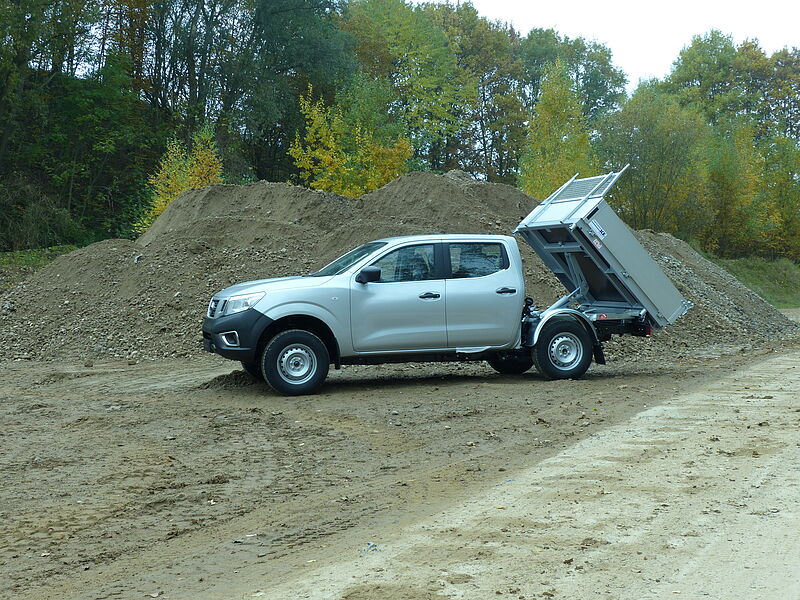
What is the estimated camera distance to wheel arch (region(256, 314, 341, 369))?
12.0 m

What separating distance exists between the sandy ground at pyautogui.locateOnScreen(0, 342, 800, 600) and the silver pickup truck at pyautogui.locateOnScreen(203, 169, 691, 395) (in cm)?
63

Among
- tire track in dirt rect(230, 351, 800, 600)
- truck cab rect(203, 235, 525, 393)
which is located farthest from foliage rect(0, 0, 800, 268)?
tire track in dirt rect(230, 351, 800, 600)

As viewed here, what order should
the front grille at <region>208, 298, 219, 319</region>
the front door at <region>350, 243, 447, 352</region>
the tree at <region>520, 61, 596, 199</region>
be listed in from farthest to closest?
the tree at <region>520, 61, 596, 199</region> < the front grille at <region>208, 298, 219, 319</region> < the front door at <region>350, 243, 447, 352</region>

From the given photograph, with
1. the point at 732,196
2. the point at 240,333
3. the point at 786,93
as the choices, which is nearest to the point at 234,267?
the point at 240,333

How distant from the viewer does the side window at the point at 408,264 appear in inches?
488

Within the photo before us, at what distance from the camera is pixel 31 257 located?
31484 millimetres

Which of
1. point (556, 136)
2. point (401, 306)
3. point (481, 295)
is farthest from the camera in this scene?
point (556, 136)

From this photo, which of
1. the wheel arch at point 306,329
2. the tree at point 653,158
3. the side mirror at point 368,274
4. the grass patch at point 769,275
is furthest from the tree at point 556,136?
the wheel arch at point 306,329

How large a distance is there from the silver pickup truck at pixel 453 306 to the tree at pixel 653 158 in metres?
33.7

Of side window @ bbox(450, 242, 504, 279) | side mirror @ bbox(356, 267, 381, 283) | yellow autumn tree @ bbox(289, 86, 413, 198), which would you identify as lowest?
side mirror @ bbox(356, 267, 381, 283)

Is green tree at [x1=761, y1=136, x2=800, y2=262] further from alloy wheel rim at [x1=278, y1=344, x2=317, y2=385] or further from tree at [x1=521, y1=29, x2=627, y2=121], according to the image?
alloy wheel rim at [x1=278, y1=344, x2=317, y2=385]

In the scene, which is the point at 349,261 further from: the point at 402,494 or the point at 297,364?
the point at 402,494

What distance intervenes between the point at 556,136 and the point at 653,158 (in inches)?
323

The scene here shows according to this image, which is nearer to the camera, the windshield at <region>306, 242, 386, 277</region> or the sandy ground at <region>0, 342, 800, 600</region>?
the sandy ground at <region>0, 342, 800, 600</region>
